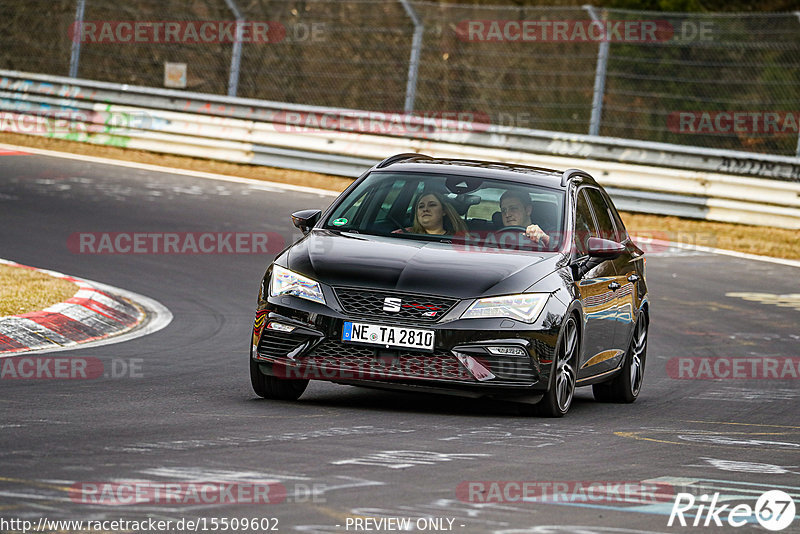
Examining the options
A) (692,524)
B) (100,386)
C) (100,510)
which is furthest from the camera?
(100,386)

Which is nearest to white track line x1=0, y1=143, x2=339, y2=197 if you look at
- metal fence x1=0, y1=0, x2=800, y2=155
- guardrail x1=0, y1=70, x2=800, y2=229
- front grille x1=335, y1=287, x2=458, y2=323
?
guardrail x1=0, y1=70, x2=800, y2=229

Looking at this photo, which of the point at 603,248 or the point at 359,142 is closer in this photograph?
the point at 603,248

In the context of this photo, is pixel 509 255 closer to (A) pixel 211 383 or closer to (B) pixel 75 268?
(A) pixel 211 383

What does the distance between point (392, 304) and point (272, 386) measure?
1.03 metres

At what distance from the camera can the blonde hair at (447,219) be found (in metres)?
9.63

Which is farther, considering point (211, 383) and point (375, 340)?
point (211, 383)

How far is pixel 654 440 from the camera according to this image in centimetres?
830

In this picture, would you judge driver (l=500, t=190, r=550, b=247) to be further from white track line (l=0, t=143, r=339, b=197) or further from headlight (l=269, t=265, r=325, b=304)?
white track line (l=0, t=143, r=339, b=197)

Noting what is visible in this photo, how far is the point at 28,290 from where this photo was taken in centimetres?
1220

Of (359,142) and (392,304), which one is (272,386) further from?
(359,142)

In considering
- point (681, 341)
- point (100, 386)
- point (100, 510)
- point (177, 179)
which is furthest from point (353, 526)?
point (177, 179)

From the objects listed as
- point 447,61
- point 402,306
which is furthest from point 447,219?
point 447,61

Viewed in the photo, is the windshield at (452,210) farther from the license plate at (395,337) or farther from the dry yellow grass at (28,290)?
the dry yellow grass at (28,290)

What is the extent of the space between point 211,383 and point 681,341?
558cm
